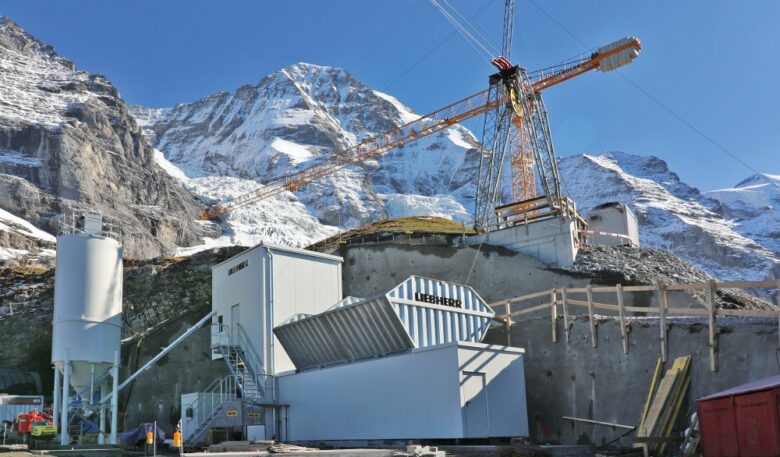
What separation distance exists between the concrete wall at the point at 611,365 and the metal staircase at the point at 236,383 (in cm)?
1042

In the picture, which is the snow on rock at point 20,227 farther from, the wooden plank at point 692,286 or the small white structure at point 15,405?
the wooden plank at point 692,286

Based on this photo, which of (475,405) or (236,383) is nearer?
(475,405)

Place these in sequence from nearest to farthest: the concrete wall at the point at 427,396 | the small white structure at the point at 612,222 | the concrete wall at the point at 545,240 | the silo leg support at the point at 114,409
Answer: the concrete wall at the point at 427,396 → the silo leg support at the point at 114,409 → the concrete wall at the point at 545,240 → the small white structure at the point at 612,222

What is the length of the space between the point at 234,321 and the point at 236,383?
3516mm

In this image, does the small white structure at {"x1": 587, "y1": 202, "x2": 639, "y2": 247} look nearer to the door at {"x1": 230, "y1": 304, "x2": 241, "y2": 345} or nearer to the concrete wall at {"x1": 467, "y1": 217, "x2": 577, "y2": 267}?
the concrete wall at {"x1": 467, "y1": 217, "x2": 577, "y2": 267}

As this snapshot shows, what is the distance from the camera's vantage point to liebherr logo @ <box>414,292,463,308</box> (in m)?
29.6

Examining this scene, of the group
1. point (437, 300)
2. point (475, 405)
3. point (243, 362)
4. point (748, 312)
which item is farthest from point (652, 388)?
point (243, 362)

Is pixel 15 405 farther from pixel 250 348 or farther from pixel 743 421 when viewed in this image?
pixel 743 421

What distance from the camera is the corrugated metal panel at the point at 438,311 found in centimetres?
2897

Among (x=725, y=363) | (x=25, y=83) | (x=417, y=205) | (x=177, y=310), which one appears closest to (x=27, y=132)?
(x=25, y=83)

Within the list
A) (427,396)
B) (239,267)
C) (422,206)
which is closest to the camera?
(427,396)

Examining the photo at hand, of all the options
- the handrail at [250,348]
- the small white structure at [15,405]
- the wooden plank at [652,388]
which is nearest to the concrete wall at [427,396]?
the wooden plank at [652,388]

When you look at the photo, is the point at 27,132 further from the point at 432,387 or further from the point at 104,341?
the point at 432,387

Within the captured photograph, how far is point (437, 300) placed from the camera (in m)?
30.3
